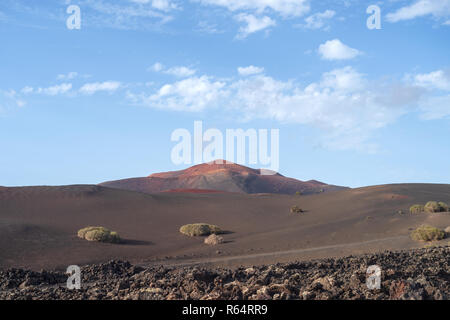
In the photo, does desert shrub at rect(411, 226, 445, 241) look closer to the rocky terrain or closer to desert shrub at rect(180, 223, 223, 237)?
the rocky terrain

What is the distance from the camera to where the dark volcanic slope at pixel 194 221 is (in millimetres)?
22844

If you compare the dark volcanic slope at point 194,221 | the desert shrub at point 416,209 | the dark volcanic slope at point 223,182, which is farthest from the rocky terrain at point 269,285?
the dark volcanic slope at point 223,182

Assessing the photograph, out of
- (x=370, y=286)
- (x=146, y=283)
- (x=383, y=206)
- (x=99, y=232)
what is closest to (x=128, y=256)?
(x=99, y=232)

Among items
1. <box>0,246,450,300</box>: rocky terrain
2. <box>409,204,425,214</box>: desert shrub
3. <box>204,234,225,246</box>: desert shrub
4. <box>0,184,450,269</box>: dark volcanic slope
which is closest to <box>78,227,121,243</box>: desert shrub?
<box>0,184,450,269</box>: dark volcanic slope

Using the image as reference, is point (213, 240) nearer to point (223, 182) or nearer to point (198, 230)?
point (198, 230)

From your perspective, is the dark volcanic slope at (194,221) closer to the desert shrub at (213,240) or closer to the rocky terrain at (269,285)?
the desert shrub at (213,240)

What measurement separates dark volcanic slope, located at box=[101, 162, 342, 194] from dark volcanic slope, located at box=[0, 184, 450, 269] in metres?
58.9

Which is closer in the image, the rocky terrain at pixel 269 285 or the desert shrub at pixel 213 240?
the rocky terrain at pixel 269 285

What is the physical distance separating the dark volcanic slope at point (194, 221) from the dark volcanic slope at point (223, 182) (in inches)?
2318

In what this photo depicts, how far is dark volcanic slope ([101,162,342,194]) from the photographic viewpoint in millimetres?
107875

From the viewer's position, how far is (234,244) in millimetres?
26688
